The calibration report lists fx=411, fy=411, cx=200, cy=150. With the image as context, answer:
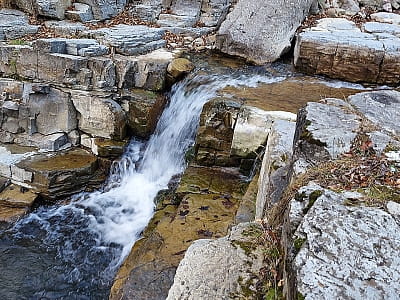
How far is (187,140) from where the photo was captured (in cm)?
683

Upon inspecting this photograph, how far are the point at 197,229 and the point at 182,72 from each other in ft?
12.1

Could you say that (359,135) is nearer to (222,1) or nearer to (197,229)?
(197,229)

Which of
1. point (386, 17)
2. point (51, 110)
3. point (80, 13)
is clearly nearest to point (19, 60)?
point (51, 110)

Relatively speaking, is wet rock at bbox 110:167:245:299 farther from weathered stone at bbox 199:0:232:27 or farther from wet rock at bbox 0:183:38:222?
weathered stone at bbox 199:0:232:27

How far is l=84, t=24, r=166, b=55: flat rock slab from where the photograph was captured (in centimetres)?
812

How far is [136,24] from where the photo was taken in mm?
9789

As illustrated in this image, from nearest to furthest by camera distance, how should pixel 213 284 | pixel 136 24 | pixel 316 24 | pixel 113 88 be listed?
pixel 213 284, pixel 113 88, pixel 316 24, pixel 136 24

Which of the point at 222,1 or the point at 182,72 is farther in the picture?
the point at 222,1

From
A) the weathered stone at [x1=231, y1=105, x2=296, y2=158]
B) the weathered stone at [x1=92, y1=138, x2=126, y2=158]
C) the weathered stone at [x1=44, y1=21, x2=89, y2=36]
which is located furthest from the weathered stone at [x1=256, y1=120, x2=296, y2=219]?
the weathered stone at [x1=44, y1=21, x2=89, y2=36]

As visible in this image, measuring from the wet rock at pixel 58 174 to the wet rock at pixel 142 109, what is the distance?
0.98m

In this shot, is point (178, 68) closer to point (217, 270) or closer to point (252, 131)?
point (252, 131)

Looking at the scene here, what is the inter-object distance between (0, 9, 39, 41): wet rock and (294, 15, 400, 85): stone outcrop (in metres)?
5.56

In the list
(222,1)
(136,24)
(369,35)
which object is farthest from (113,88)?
(369,35)

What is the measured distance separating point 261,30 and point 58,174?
15.9 feet
